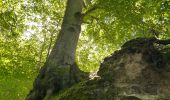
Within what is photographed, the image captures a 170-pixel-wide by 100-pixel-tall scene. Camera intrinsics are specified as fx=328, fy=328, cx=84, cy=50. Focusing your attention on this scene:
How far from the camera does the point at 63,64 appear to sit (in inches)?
444

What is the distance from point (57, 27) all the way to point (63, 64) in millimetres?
16617

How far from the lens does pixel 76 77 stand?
10.7 metres

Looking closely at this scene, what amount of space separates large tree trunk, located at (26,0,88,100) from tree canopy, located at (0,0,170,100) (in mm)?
641

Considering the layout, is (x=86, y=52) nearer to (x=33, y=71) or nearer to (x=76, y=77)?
(x=33, y=71)

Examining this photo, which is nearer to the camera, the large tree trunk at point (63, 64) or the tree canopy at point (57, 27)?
the large tree trunk at point (63, 64)

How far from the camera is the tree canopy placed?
1384 cm

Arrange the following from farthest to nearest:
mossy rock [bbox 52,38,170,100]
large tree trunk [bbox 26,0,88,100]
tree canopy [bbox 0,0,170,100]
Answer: tree canopy [bbox 0,0,170,100]
large tree trunk [bbox 26,0,88,100]
mossy rock [bbox 52,38,170,100]

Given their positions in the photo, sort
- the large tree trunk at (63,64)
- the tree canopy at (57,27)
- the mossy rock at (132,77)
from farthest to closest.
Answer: the tree canopy at (57,27), the large tree trunk at (63,64), the mossy rock at (132,77)

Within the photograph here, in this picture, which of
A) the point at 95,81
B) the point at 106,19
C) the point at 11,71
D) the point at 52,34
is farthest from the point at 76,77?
the point at 52,34

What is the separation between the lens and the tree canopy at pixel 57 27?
45.4 feet

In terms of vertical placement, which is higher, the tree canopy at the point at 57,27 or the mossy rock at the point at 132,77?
the tree canopy at the point at 57,27

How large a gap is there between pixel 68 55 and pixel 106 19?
19.1 feet

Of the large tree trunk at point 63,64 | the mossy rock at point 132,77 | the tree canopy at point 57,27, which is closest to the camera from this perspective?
the mossy rock at point 132,77

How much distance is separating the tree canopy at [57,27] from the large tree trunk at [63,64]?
25.2 inches
